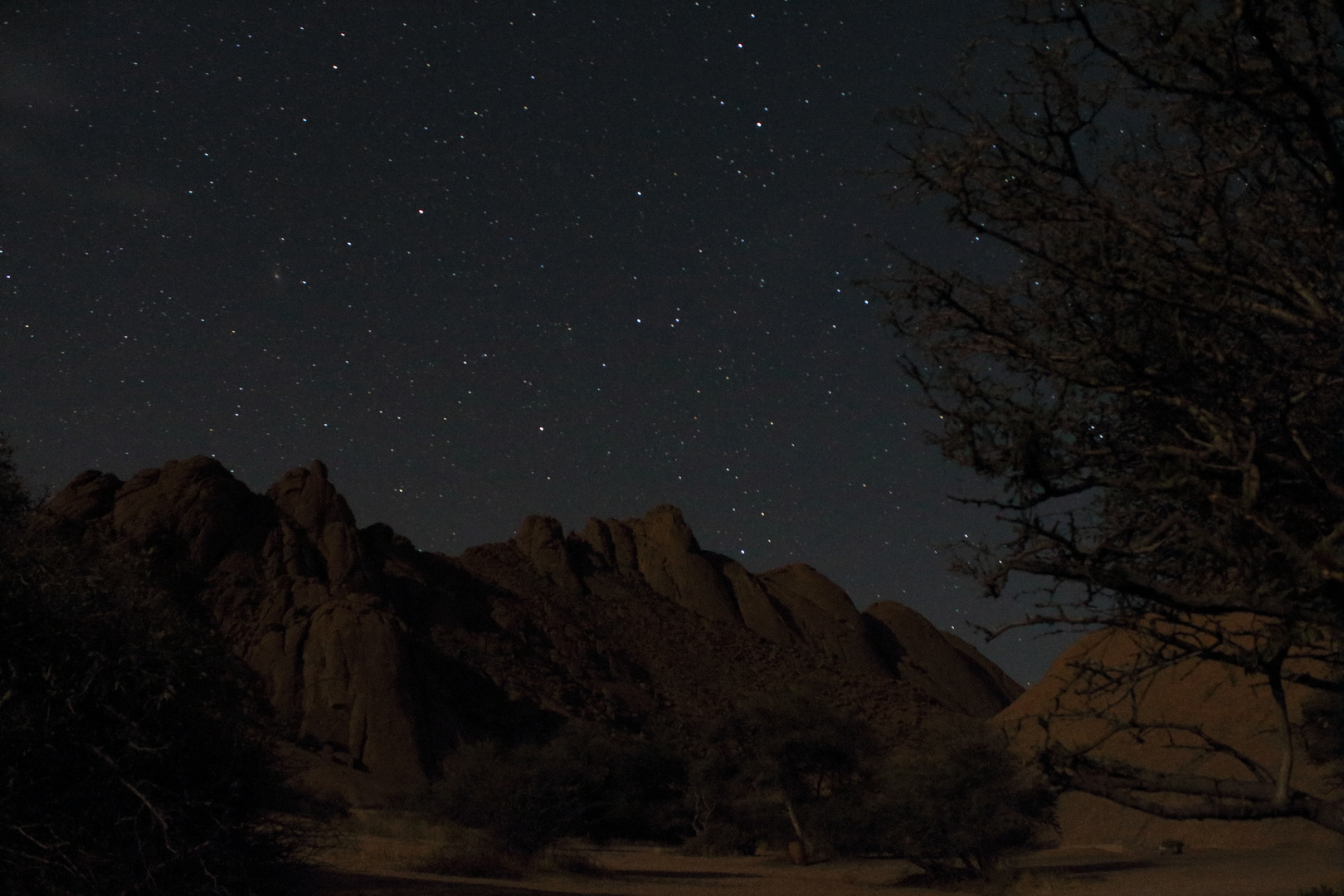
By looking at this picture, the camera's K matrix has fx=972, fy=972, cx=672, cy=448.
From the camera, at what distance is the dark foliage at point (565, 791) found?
26125 mm

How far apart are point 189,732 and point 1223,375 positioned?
9883 mm

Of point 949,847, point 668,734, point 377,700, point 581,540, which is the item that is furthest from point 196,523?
point 949,847

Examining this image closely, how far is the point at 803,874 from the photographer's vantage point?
27797mm

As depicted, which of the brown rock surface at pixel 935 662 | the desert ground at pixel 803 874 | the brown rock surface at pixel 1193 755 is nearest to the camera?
the desert ground at pixel 803 874

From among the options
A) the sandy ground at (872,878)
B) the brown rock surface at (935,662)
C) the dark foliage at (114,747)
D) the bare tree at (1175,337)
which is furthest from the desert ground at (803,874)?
the brown rock surface at (935,662)

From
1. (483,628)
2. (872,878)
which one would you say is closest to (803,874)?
(872,878)

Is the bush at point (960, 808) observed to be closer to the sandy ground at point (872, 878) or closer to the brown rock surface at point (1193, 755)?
the sandy ground at point (872, 878)

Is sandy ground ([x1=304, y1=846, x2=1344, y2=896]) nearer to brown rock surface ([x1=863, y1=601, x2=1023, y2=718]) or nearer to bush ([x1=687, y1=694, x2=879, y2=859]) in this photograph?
bush ([x1=687, y1=694, x2=879, y2=859])

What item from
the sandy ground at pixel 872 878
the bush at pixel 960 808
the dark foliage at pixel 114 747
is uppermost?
the dark foliage at pixel 114 747

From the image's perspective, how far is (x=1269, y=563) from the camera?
18.5 ft

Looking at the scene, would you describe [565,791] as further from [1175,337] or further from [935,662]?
[935,662]

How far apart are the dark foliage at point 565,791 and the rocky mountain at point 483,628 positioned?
31.7ft

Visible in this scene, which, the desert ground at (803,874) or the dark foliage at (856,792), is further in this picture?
the dark foliage at (856,792)

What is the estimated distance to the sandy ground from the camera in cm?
1786
